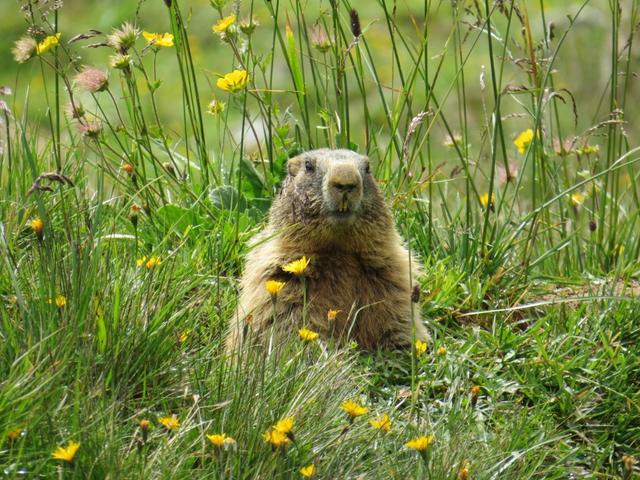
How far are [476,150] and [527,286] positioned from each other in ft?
17.8

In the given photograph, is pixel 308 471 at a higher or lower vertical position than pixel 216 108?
lower

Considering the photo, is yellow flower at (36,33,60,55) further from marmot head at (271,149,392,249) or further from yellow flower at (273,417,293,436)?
yellow flower at (273,417,293,436)

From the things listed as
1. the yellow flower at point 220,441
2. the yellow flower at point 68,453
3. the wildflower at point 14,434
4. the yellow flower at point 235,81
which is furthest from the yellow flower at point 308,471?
the yellow flower at point 235,81

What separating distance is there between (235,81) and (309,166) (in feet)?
1.45

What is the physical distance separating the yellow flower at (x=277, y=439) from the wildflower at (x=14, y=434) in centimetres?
59

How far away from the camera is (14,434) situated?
2.67 meters

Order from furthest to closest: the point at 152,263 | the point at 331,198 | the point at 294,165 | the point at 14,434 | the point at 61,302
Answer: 1. the point at 294,165
2. the point at 331,198
3. the point at 152,263
4. the point at 61,302
5. the point at 14,434

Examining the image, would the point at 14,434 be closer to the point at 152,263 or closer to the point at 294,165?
the point at 152,263

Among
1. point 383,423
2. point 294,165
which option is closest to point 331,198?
point 294,165

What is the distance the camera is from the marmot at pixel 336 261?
4008mm

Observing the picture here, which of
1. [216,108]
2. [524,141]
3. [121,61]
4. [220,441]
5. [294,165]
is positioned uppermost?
[121,61]

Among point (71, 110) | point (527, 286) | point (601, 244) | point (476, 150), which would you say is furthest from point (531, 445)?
point (476, 150)

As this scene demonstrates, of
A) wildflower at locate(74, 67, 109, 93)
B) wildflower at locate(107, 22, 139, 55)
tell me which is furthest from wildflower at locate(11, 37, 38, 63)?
wildflower at locate(107, 22, 139, 55)

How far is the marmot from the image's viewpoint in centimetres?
401
